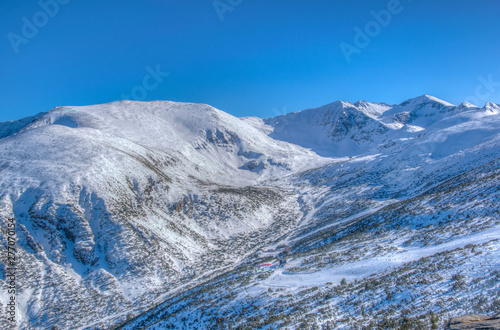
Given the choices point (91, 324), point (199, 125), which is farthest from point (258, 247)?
point (199, 125)

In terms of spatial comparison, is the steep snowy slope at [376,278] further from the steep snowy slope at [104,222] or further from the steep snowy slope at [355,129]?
the steep snowy slope at [355,129]

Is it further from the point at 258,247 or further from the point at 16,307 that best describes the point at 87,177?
the point at 258,247

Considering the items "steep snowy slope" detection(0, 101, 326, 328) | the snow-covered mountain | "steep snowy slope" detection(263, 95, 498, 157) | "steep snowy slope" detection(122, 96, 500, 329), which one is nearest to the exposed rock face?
"steep snowy slope" detection(122, 96, 500, 329)

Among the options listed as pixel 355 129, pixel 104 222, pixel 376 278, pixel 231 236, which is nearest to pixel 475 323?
pixel 376 278

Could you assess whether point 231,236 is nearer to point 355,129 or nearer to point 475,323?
point 475,323

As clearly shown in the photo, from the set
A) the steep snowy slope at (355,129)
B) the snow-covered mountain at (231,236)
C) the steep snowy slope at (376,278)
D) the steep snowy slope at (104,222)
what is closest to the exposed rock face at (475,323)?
the steep snowy slope at (376,278)

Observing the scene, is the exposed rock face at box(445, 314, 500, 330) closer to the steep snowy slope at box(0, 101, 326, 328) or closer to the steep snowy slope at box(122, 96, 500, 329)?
the steep snowy slope at box(122, 96, 500, 329)
